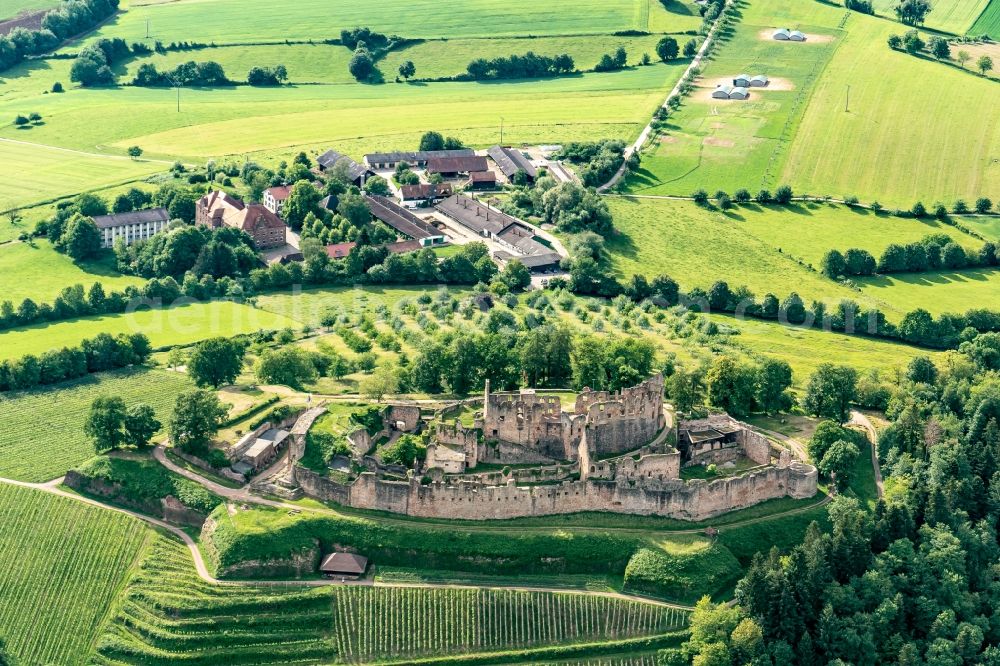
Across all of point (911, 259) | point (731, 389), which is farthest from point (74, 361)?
point (911, 259)

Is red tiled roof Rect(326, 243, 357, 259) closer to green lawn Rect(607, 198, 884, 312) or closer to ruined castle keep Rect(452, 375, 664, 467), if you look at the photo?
green lawn Rect(607, 198, 884, 312)

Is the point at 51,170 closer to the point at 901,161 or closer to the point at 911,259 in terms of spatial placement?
the point at 911,259

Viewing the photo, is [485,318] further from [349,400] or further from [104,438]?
[104,438]

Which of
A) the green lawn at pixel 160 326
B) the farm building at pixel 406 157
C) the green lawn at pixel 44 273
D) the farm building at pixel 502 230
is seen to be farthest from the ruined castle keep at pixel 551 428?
the farm building at pixel 406 157

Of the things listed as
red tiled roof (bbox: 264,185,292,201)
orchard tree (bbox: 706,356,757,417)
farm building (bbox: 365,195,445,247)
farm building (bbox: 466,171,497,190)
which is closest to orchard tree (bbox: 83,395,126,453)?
orchard tree (bbox: 706,356,757,417)

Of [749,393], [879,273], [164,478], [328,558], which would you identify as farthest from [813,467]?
[879,273]

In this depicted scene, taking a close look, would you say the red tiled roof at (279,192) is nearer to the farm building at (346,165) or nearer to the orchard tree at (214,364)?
the farm building at (346,165)
